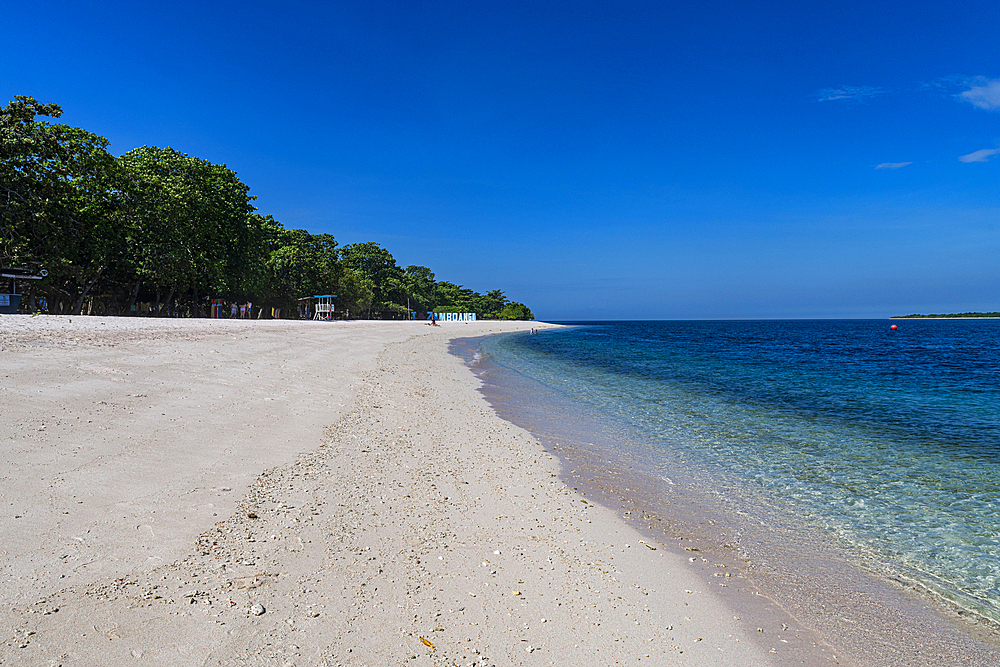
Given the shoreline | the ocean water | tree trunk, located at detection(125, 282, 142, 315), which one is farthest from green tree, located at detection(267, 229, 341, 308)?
the shoreline

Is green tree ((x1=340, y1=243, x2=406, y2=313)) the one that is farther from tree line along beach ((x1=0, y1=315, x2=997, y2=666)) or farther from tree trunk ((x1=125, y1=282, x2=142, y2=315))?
tree line along beach ((x1=0, y1=315, x2=997, y2=666))

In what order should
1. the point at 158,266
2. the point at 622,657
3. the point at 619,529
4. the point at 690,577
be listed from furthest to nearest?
the point at 158,266, the point at 619,529, the point at 690,577, the point at 622,657

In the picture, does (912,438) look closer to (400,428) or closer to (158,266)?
(400,428)

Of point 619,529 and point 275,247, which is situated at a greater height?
Result: point 275,247

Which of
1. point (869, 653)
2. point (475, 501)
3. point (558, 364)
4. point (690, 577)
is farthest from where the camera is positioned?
point (558, 364)

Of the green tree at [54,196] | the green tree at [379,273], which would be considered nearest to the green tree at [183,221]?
the green tree at [54,196]

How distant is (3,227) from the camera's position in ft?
104

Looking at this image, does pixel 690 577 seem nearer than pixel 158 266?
Yes

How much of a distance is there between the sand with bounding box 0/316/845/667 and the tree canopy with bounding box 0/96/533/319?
36351 mm

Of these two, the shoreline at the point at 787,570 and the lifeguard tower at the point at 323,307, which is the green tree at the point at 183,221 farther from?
the shoreline at the point at 787,570

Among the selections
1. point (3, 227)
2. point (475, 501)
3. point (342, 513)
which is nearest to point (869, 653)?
point (475, 501)

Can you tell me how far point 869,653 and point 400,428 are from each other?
25.8ft

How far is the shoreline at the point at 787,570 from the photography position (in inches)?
151

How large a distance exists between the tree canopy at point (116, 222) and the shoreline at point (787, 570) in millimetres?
42667
